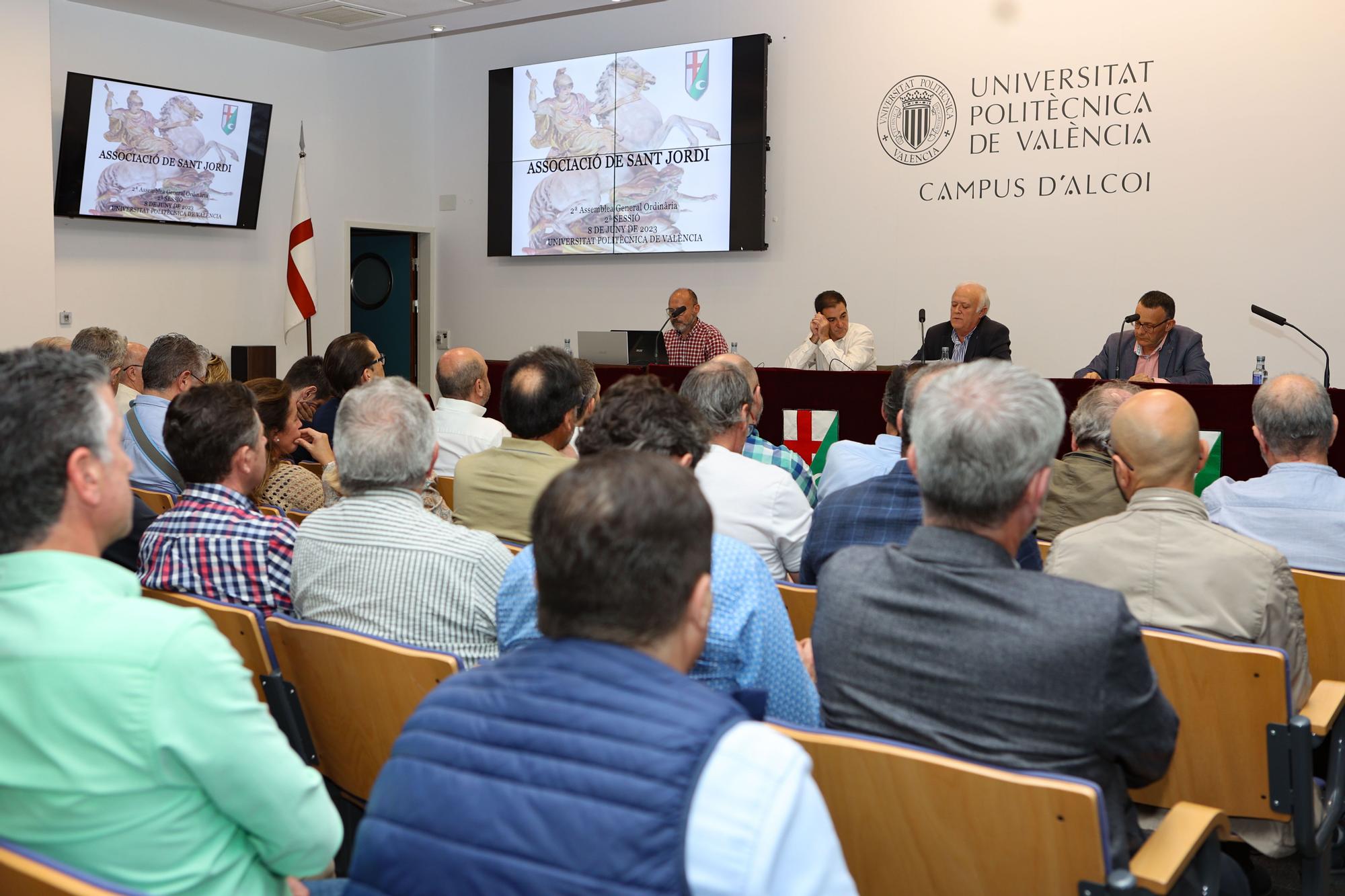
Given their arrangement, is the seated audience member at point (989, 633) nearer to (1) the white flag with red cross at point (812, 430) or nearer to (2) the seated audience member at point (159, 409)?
(2) the seated audience member at point (159, 409)

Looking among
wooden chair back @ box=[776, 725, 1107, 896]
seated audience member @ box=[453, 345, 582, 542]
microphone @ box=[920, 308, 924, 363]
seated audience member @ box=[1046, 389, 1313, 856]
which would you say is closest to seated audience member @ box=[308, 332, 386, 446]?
seated audience member @ box=[453, 345, 582, 542]

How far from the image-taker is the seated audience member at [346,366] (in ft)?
15.7

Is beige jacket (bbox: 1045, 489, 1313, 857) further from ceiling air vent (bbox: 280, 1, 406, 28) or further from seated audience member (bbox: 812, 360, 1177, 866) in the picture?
ceiling air vent (bbox: 280, 1, 406, 28)

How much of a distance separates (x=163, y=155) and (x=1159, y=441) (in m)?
8.45

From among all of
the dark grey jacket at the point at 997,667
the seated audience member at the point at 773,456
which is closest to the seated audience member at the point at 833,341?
the seated audience member at the point at 773,456

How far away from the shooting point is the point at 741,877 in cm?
98

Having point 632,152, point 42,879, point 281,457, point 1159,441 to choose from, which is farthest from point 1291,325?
point 42,879

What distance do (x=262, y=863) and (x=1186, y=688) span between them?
154cm

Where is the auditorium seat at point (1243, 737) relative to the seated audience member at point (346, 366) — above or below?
below

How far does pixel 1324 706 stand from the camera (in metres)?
2.19

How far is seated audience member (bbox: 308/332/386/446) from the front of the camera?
4.78 m

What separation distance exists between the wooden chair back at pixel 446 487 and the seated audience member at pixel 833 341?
4.27 metres

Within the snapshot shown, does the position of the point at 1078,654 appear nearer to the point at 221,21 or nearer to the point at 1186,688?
the point at 1186,688

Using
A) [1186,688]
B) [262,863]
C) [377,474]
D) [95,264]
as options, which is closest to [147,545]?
[377,474]
